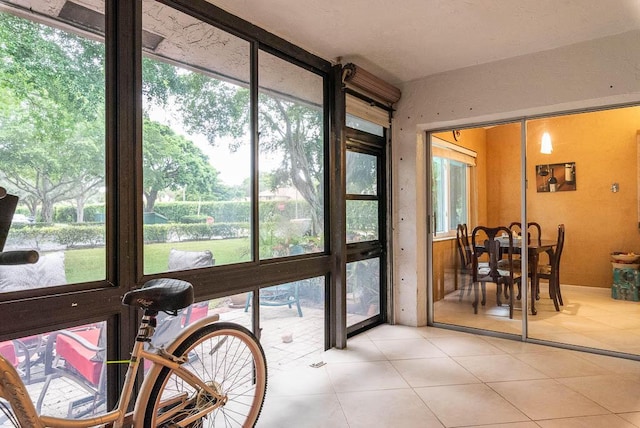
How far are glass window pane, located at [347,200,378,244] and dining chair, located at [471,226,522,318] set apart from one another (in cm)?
105

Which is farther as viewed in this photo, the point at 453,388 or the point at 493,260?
the point at 493,260

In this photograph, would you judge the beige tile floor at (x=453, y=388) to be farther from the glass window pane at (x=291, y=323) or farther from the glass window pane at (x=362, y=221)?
the glass window pane at (x=362, y=221)

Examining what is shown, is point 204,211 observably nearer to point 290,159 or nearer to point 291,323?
point 290,159

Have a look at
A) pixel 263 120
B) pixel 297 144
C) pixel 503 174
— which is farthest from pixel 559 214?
pixel 263 120

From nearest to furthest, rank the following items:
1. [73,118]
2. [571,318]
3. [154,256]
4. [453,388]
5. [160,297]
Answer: [160,297], [73,118], [154,256], [453,388], [571,318]

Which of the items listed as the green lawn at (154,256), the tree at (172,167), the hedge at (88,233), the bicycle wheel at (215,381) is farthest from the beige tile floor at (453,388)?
the tree at (172,167)

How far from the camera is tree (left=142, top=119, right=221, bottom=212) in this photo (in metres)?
1.98

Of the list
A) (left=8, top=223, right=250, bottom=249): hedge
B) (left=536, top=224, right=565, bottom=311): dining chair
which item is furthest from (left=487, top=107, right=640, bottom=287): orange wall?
(left=8, top=223, right=250, bottom=249): hedge

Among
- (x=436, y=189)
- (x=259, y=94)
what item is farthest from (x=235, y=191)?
(x=436, y=189)

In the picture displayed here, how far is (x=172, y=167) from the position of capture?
2090mm

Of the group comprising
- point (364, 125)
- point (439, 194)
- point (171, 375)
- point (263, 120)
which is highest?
point (364, 125)

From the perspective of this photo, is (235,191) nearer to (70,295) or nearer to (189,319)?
(189,319)

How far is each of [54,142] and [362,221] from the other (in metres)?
2.64

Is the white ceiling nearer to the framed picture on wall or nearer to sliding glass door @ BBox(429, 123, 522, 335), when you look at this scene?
sliding glass door @ BBox(429, 123, 522, 335)
